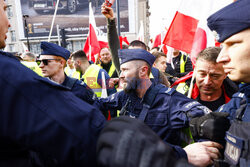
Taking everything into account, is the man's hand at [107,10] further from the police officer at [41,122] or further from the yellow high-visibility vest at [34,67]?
the yellow high-visibility vest at [34,67]

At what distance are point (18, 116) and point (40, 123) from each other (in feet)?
0.26

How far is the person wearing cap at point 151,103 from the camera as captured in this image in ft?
6.14

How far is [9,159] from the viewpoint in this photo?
775 mm

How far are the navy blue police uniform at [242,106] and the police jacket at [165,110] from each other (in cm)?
51

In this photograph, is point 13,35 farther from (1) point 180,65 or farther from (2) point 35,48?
(1) point 180,65

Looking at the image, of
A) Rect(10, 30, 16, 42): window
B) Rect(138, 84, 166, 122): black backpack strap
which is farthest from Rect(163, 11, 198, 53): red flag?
Rect(10, 30, 16, 42): window

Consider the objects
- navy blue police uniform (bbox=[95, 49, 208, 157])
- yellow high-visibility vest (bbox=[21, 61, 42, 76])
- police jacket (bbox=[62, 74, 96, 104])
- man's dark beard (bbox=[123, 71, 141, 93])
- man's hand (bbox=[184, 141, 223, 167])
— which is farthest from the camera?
yellow high-visibility vest (bbox=[21, 61, 42, 76])

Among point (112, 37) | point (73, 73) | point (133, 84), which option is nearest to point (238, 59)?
point (133, 84)

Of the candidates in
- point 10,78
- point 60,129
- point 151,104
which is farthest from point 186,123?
point 10,78

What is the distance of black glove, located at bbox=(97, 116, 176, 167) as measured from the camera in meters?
0.51

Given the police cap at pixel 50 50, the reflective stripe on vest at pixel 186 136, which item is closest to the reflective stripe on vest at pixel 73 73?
the police cap at pixel 50 50

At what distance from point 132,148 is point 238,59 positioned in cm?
90

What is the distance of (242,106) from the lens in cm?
128

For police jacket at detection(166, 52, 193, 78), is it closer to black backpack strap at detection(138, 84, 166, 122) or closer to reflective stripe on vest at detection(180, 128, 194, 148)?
black backpack strap at detection(138, 84, 166, 122)
